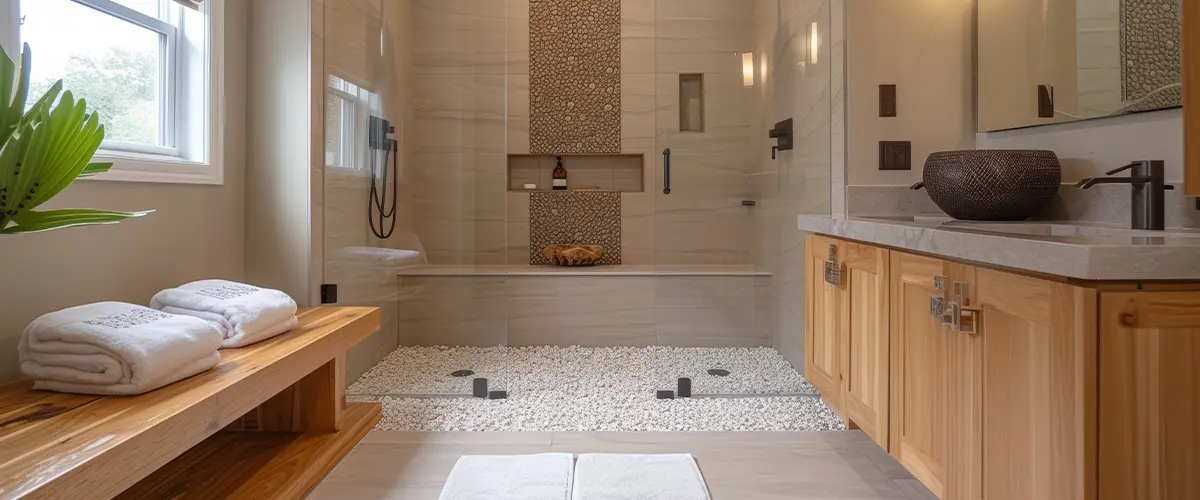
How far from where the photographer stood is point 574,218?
201 inches

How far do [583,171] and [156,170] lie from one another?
3236 mm

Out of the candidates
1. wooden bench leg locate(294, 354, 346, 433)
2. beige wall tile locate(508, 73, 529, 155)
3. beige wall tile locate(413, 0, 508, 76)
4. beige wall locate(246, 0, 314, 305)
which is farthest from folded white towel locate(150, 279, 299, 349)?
beige wall tile locate(508, 73, 529, 155)

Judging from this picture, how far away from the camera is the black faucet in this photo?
69.0 inches

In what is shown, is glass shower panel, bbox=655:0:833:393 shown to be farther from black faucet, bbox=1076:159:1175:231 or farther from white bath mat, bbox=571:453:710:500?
black faucet, bbox=1076:159:1175:231

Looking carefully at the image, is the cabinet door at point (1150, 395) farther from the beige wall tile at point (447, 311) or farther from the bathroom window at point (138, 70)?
the beige wall tile at point (447, 311)

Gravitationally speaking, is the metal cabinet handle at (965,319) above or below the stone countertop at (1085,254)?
below

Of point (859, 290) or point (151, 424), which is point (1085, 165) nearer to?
point (859, 290)

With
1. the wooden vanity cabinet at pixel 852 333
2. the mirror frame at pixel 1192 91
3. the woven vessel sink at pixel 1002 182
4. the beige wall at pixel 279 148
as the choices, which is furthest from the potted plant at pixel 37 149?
the woven vessel sink at pixel 1002 182

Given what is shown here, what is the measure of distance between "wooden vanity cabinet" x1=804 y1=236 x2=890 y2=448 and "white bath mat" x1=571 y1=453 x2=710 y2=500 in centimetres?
54

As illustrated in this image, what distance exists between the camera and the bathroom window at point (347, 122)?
10.2 ft

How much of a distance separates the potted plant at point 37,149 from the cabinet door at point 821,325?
2.04m

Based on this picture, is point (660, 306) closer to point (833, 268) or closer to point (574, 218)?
point (833, 268)

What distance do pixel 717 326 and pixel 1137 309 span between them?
2389mm

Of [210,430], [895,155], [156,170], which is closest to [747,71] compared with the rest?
[895,155]
